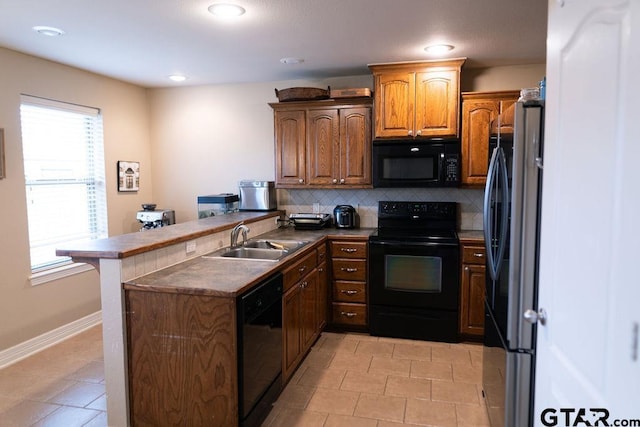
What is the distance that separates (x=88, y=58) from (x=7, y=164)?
1.08 meters

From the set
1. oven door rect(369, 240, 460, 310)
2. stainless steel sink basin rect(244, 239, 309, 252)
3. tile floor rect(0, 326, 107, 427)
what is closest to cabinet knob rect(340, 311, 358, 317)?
oven door rect(369, 240, 460, 310)

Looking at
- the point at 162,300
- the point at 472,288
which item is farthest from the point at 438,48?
the point at 162,300

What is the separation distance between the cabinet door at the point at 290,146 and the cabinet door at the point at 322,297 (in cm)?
97

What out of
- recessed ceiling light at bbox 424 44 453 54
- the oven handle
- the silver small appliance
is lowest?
the oven handle

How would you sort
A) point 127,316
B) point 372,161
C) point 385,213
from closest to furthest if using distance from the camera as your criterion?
point 127,316 → point 372,161 → point 385,213

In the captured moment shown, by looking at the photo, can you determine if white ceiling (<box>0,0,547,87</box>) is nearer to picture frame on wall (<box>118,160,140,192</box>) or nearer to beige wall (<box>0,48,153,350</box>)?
beige wall (<box>0,48,153,350</box>)

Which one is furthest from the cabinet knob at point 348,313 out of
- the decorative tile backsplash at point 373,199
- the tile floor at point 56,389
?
the tile floor at point 56,389

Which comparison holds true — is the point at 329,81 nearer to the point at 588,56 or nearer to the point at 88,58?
the point at 88,58

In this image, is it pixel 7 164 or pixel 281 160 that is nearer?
pixel 7 164

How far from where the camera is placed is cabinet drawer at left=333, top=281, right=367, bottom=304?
393cm

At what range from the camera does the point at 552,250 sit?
1.38 m

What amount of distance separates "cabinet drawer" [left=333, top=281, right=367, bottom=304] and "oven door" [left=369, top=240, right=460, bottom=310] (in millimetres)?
97

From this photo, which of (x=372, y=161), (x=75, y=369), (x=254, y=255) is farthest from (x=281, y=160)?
(x=75, y=369)

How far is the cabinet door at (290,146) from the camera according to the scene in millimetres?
4262
